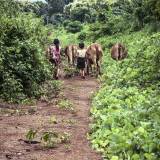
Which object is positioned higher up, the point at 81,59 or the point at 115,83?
the point at 81,59

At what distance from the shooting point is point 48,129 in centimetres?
1134

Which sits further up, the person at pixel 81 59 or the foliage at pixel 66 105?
the person at pixel 81 59

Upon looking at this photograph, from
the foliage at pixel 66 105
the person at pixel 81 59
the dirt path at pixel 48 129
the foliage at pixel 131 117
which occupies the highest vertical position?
the person at pixel 81 59

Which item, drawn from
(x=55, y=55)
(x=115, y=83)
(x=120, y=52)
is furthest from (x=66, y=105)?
(x=120, y=52)

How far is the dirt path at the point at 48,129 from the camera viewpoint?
30.8 ft

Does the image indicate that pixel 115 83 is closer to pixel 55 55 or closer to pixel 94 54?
pixel 55 55

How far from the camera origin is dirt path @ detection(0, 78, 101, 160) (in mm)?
9375

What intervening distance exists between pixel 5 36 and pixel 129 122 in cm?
769

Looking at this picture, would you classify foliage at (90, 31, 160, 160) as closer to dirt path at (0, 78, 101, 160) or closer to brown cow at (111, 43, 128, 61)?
dirt path at (0, 78, 101, 160)

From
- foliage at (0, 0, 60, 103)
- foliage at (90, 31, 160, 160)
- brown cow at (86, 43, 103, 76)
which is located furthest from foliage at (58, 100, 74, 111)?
brown cow at (86, 43, 103, 76)

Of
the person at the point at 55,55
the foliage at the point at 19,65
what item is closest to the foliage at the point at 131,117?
the foliage at the point at 19,65

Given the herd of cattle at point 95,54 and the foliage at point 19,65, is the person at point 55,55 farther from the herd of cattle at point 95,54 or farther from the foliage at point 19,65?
the foliage at point 19,65

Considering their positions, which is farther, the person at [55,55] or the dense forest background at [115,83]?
the person at [55,55]

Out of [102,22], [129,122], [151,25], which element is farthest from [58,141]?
[102,22]
